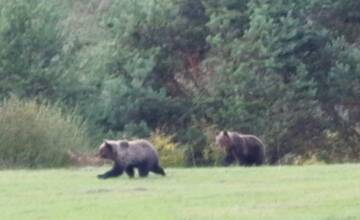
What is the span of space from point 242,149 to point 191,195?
1165 centimetres

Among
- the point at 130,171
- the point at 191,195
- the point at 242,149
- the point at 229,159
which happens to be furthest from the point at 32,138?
the point at 191,195

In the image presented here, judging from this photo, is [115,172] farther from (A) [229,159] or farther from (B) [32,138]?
(A) [229,159]

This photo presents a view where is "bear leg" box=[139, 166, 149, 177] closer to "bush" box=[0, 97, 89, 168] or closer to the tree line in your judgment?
"bush" box=[0, 97, 89, 168]

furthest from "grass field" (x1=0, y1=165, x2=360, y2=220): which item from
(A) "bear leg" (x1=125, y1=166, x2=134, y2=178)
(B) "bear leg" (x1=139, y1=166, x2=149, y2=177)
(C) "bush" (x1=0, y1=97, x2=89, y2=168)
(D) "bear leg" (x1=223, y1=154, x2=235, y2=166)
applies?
(D) "bear leg" (x1=223, y1=154, x2=235, y2=166)

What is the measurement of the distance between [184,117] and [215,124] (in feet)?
4.08

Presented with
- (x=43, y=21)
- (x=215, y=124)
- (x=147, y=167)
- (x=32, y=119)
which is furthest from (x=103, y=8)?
(x=147, y=167)

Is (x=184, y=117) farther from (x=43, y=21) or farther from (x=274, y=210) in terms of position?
(x=274, y=210)

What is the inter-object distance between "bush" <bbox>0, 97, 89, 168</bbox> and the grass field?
5.54 meters

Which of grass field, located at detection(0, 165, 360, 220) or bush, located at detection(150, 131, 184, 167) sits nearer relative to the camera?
grass field, located at detection(0, 165, 360, 220)

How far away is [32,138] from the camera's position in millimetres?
29766

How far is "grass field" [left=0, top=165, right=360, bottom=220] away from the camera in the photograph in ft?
52.9

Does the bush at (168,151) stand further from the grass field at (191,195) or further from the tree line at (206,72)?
the grass field at (191,195)

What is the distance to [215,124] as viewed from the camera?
1495 inches

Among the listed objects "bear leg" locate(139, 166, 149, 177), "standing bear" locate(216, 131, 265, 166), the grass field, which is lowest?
"standing bear" locate(216, 131, 265, 166)
